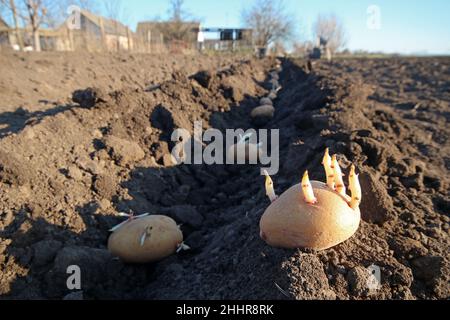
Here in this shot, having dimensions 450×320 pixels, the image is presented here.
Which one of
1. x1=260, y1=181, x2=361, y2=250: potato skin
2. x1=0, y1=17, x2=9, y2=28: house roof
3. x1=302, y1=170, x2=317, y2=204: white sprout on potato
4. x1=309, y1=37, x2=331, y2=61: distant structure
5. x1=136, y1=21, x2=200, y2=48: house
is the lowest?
x1=260, y1=181, x2=361, y2=250: potato skin

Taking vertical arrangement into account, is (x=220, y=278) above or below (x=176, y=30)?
below

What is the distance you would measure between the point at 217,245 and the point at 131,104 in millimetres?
3636

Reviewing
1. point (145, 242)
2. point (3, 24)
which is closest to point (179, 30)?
point (3, 24)

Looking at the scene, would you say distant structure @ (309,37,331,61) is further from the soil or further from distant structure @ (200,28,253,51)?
the soil

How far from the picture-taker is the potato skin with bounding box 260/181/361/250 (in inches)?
97.2

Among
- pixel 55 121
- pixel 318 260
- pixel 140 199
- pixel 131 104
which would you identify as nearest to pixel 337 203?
pixel 318 260

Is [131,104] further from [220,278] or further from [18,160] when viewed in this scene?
[220,278]

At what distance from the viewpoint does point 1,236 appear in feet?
11.0

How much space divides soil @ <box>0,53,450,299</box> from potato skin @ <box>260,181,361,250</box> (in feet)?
0.35

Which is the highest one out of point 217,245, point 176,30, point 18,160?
point 176,30

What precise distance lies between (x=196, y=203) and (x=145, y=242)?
5.06 ft

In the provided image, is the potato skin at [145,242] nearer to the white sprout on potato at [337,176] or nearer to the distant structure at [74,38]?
the white sprout on potato at [337,176]

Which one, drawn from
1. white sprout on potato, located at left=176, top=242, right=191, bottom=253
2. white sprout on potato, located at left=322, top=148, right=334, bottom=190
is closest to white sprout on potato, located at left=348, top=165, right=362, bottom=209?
white sprout on potato, located at left=322, top=148, right=334, bottom=190

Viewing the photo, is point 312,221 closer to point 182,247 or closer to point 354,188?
point 354,188
